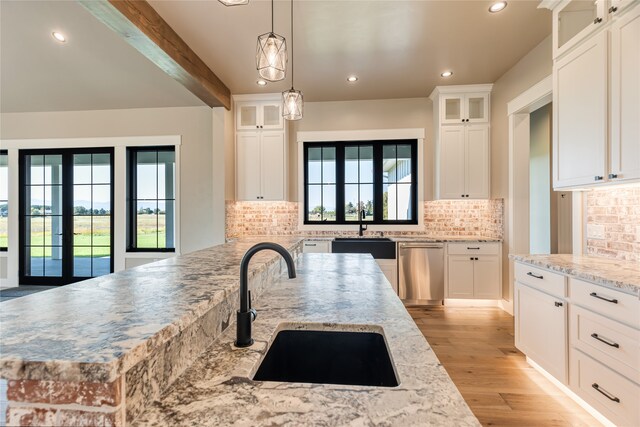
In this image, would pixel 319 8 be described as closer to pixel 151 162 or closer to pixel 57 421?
pixel 57 421

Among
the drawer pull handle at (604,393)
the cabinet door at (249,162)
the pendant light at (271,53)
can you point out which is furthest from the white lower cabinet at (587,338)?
the cabinet door at (249,162)

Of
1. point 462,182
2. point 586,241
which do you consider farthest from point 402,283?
point 586,241

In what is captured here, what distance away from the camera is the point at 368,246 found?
3896 mm

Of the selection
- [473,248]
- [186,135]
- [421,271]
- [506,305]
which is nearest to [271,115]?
[186,135]

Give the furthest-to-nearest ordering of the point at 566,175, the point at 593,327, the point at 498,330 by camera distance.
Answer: the point at 498,330
the point at 566,175
the point at 593,327

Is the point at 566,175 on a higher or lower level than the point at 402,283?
higher

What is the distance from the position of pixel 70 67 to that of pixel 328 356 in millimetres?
4879

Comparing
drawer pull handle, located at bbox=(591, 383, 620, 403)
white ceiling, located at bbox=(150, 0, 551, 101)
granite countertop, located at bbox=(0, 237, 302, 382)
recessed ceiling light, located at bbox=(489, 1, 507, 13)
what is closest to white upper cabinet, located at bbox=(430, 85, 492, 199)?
white ceiling, located at bbox=(150, 0, 551, 101)

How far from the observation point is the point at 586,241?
2309mm

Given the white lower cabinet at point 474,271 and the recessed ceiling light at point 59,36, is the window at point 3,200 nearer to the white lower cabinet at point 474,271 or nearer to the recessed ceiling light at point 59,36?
the recessed ceiling light at point 59,36

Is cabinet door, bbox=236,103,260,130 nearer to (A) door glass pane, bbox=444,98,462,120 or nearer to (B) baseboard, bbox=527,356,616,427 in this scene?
(A) door glass pane, bbox=444,98,462,120

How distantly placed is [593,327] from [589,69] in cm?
164

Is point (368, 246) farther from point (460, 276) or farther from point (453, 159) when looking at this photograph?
point (453, 159)

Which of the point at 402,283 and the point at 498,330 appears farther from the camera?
the point at 402,283
